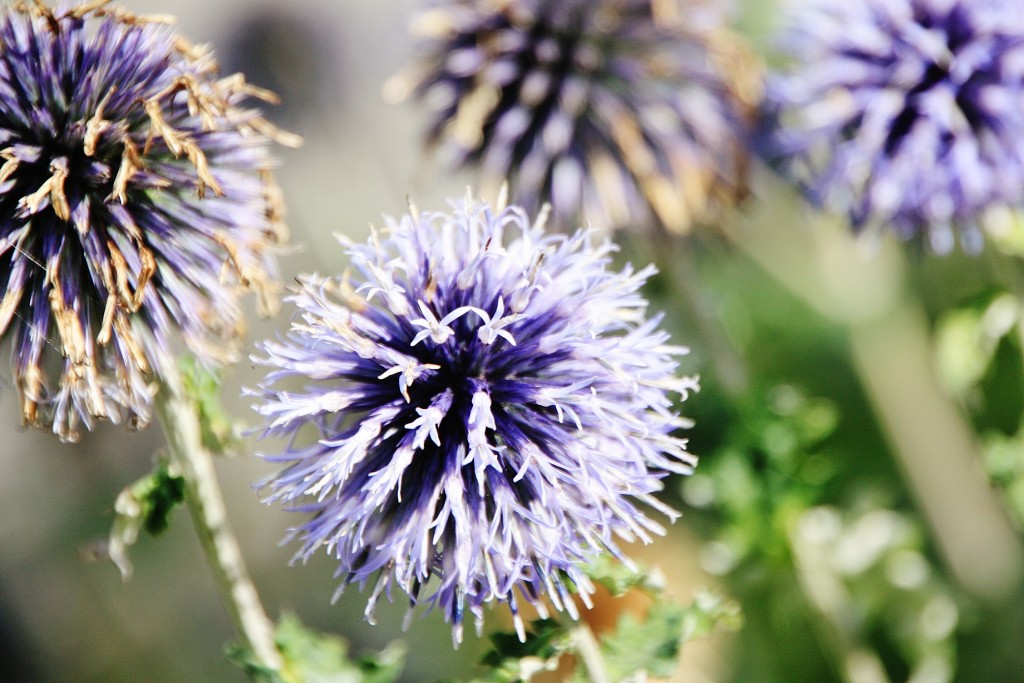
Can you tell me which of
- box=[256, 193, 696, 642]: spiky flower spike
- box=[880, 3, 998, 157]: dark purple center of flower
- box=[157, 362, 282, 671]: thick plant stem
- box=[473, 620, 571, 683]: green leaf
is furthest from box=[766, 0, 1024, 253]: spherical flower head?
box=[157, 362, 282, 671]: thick plant stem

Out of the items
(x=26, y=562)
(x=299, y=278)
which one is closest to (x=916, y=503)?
(x=299, y=278)

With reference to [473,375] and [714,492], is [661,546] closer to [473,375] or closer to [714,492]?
[714,492]

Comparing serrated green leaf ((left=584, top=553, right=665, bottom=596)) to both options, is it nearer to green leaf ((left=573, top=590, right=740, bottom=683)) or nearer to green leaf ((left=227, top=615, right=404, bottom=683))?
green leaf ((left=573, top=590, right=740, bottom=683))

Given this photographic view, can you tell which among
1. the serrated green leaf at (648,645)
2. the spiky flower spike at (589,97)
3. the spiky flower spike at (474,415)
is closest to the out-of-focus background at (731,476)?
the spiky flower spike at (589,97)

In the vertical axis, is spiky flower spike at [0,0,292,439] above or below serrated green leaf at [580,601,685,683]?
above

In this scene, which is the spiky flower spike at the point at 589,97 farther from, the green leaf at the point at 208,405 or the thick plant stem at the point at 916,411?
the green leaf at the point at 208,405
